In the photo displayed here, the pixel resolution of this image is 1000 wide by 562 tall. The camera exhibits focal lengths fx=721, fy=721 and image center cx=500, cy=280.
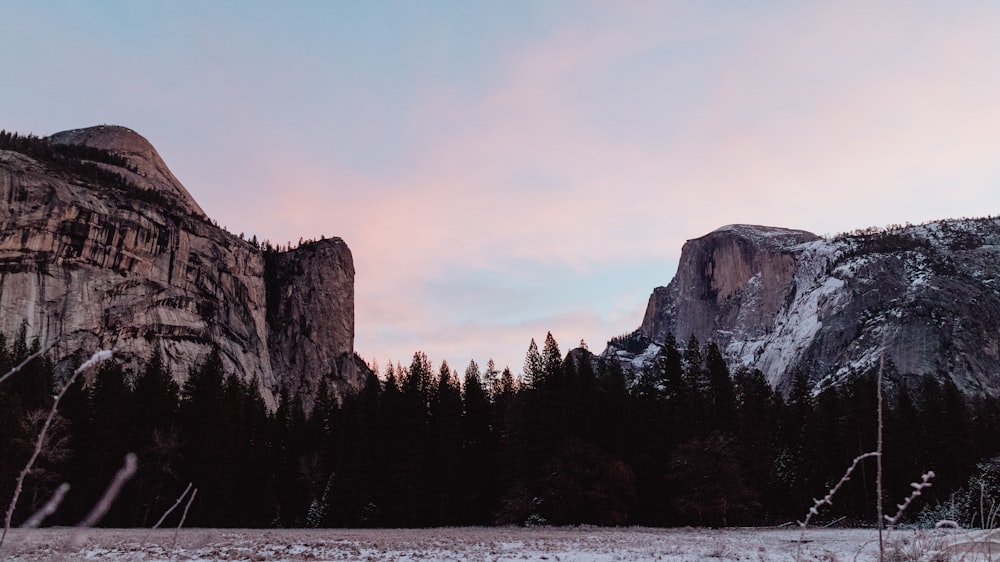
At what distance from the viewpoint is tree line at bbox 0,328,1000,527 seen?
1688 inches

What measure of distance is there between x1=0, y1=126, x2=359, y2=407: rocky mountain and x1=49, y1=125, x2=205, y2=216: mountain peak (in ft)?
7.61

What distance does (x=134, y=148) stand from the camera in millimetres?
153250

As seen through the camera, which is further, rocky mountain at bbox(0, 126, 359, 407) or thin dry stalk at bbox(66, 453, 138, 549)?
rocky mountain at bbox(0, 126, 359, 407)

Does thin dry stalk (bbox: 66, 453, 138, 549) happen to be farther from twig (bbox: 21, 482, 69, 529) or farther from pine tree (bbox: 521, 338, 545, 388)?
pine tree (bbox: 521, 338, 545, 388)

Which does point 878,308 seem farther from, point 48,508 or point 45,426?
point 45,426

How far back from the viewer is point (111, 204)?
105 meters

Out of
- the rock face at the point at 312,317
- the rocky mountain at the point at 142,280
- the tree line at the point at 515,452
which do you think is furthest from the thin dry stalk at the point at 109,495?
the rock face at the point at 312,317

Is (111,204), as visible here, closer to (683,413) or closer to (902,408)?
(683,413)

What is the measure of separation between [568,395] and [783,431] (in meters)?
20.7

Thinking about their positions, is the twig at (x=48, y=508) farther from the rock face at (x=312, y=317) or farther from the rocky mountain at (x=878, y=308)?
the rock face at (x=312, y=317)

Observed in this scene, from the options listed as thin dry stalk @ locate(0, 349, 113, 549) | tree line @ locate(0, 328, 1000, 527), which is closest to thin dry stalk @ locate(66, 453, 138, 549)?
thin dry stalk @ locate(0, 349, 113, 549)

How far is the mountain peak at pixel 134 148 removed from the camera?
14650cm

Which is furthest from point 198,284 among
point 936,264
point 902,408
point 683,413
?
point 936,264

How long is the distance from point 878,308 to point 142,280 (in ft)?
413
